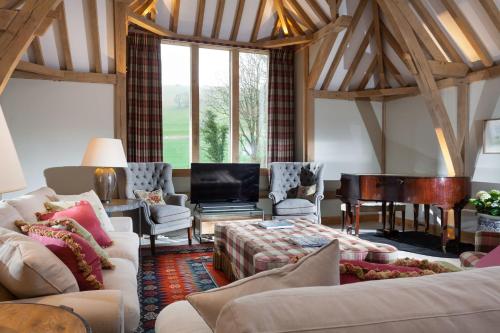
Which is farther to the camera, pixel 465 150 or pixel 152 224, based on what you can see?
pixel 465 150

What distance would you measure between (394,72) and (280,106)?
6.69 feet

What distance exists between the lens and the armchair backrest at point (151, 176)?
540 centimetres

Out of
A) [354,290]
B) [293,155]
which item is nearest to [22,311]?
[354,290]

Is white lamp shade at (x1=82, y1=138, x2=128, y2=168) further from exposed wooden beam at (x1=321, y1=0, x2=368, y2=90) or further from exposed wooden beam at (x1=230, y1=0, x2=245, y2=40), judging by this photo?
exposed wooden beam at (x1=321, y1=0, x2=368, y2=90)

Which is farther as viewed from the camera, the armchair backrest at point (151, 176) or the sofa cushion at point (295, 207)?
the sofa cushion at point (295, 207)

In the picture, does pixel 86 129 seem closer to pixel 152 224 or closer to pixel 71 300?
pixel 152 224

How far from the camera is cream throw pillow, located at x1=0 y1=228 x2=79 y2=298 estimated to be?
148 cm

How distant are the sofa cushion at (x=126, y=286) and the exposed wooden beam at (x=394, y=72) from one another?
5.71 m

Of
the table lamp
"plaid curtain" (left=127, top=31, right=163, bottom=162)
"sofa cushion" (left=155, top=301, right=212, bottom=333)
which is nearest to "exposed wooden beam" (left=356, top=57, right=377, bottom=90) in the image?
"plaid curtain" (left=127, top=31, right=163, bottom=162)

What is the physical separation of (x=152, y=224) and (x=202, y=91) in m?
2.74

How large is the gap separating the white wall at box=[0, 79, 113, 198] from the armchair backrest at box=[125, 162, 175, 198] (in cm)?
63

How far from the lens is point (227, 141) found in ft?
21.9

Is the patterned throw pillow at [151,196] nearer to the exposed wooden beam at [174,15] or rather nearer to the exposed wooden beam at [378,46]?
the exposed wooden beam at [174,15]

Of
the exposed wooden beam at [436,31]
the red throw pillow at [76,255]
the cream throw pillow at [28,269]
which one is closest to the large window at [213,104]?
the exposed wooden beam at [436,31]
